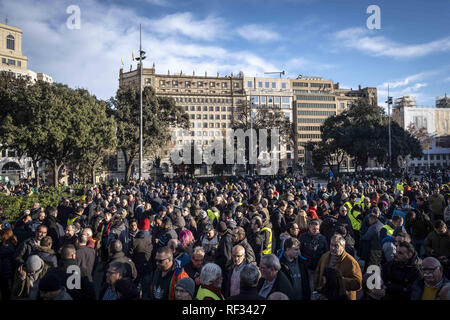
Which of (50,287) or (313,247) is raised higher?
(50,287)

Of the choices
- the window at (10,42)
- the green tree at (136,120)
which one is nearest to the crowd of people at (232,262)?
the green tree at (136,120)

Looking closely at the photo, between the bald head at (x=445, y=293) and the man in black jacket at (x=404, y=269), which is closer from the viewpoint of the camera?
the bald head at (x=445, y=293)

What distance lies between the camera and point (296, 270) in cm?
460

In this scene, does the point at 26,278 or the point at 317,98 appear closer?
the point at 26,278

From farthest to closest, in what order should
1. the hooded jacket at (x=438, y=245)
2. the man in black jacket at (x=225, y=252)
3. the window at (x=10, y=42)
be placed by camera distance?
the window at (x=10, y=42) → the hooded jacket at (x=438, y=245) → the man in black jacket at (x=225, y=252)

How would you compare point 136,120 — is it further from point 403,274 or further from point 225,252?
point 403,274

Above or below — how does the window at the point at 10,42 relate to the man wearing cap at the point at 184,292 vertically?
above

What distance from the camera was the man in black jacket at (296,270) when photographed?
4.42 m

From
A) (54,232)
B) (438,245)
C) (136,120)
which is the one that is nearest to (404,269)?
(438,245)

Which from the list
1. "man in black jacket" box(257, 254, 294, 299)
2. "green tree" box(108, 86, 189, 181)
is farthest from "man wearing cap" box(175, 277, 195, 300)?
"green tree" box(108, 86, 189, 181)

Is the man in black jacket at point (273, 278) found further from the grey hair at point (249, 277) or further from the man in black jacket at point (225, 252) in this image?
the man in black jacket at point (225, 252)

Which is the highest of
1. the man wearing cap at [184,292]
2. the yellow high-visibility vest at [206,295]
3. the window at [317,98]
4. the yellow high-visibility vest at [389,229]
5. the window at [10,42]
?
the window at [10,42]

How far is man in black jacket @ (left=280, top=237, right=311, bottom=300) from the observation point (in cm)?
442

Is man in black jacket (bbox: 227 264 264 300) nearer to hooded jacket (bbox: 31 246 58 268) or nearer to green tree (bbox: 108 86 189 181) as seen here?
hooded jacket (bbox: 31 246 58 268)
